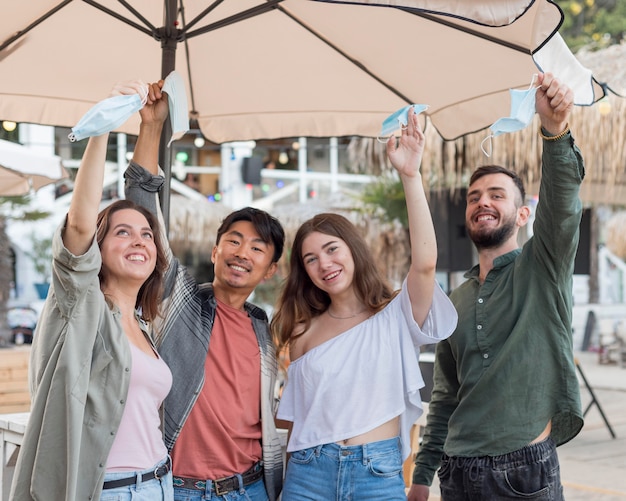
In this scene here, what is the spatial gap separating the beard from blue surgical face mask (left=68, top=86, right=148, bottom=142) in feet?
4.05

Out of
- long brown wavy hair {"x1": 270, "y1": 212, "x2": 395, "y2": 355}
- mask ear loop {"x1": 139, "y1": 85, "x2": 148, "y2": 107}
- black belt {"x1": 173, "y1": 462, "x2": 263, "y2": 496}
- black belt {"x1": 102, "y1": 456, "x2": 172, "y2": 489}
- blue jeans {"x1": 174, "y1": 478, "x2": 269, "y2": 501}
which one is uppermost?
mask ear loop {"x1": 139, "y1": 85, "x2": 148, "y2": 107}

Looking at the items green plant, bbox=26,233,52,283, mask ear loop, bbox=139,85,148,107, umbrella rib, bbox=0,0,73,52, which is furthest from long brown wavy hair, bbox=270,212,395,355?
green plant, bbox=26,233,52,283

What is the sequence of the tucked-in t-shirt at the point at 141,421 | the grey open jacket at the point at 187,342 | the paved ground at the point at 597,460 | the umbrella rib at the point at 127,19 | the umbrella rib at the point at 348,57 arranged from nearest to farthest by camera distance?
the tucked-in t-shirt at the point at 141,421
the grey open jacket at the point at 187,342
the umbrella rib at the point at 127,19
the umbrella rib at the point at 348,57
the paved ground at the point at 597,460

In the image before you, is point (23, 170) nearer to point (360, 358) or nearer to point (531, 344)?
point (360, 358)

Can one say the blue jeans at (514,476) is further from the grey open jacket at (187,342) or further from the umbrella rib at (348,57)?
the umbrella rib at (348,57)

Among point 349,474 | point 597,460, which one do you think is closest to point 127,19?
point 349,474

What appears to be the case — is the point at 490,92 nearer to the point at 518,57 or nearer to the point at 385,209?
the point at 518,57

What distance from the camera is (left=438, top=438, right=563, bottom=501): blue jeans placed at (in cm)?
246

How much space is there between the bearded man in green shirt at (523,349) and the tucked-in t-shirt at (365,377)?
0.60ft

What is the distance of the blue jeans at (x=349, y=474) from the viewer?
238cm

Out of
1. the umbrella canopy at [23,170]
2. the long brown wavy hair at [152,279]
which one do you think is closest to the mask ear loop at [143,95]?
the long brown wavy hair at [152,279]

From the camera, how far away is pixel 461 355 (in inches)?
106

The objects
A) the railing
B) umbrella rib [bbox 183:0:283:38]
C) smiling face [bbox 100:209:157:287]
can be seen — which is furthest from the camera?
the railing

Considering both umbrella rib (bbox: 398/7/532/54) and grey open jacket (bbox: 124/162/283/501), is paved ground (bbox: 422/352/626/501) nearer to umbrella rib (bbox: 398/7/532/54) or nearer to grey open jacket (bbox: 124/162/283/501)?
grey open jacket (bbox: 124/162/283/501)
